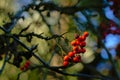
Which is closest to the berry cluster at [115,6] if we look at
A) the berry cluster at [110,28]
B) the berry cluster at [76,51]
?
the berry cluster at [110,28]

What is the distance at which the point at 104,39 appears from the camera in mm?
4672

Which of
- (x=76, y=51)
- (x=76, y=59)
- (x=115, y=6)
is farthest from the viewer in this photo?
(x=115, y=6)

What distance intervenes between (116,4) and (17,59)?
1653 millimetres

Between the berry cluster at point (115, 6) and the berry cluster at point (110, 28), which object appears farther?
the berry cluster at point (110, 28)

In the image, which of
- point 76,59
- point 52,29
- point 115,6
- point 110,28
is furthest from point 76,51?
point 110,28

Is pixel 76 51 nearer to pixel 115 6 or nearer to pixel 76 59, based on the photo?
pixel 76 59

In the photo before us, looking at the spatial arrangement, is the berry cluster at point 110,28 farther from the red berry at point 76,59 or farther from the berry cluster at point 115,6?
the red berry at point 76,59

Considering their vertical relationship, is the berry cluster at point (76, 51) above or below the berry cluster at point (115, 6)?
below

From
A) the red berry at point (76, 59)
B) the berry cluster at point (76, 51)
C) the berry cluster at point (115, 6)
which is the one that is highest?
the berry cluster at point (115, 6)

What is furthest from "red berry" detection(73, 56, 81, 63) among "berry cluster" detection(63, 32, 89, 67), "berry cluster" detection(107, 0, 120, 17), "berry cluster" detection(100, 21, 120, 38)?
"berry cluster" detection(100, 21, 120, 38)

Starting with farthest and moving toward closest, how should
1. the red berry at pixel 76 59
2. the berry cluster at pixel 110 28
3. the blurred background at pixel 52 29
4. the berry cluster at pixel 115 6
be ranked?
1. the berry cluster at pixel 110 28
2. the berry cluster at pixel 115 6
3. the blurred background at pixel 52 29
4. the red berry at pixel 76 59

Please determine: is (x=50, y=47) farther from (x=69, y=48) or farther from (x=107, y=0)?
(x=69, y=48)

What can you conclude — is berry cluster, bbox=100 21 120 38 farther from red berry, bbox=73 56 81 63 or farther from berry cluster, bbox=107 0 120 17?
red berry, bbox=73 56 81 63

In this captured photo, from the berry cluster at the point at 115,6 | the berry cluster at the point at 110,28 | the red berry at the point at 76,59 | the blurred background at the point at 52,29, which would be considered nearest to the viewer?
the red berry at the point at 76,59
